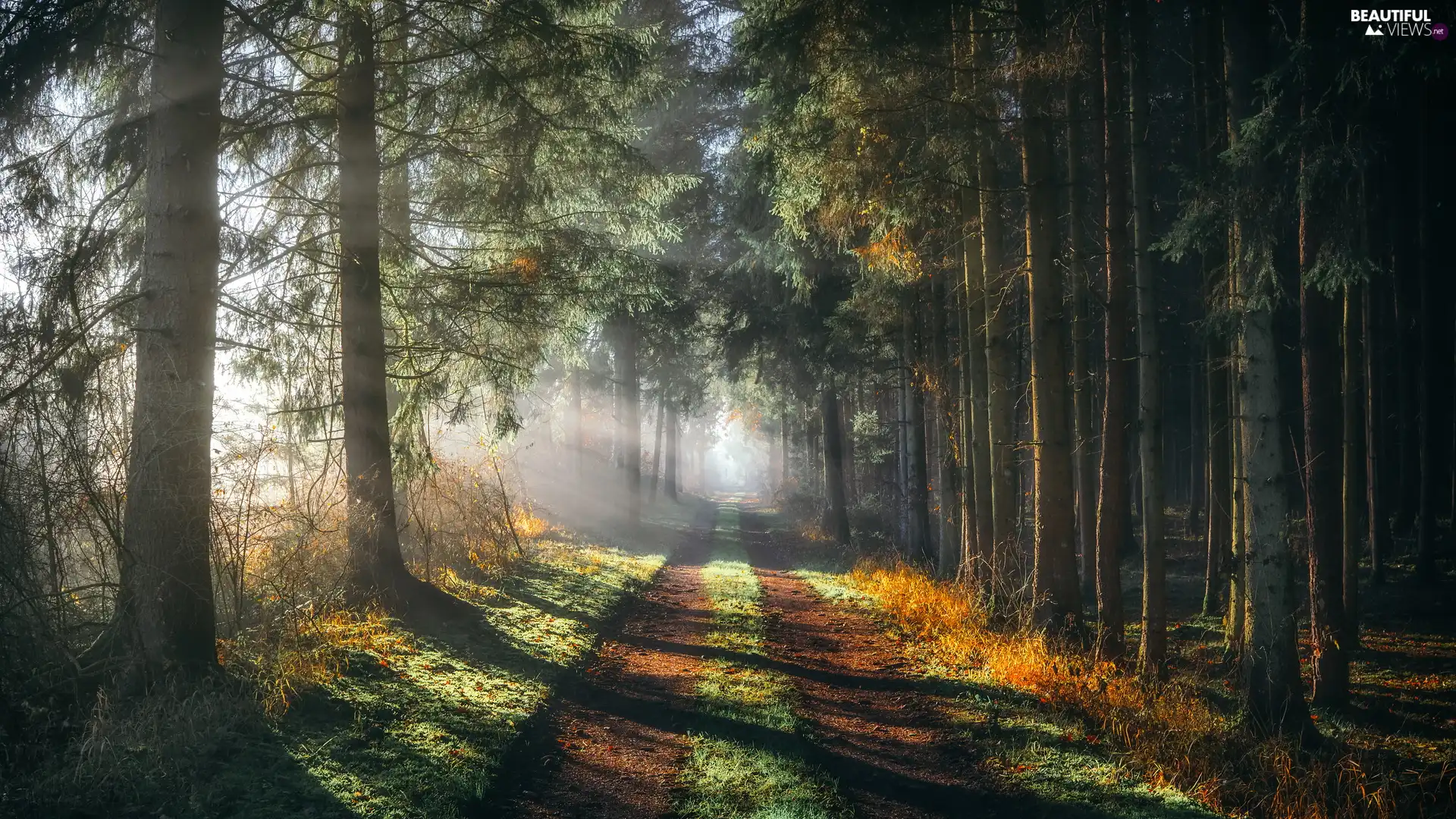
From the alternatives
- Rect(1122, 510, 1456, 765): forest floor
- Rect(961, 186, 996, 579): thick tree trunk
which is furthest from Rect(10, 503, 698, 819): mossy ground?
Rect(1122, 510, 1456, 765): forest floor

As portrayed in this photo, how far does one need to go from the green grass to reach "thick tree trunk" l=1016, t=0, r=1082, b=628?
3.80 meters

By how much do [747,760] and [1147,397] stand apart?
6.42 metres

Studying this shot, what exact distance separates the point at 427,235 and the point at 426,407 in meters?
2.49

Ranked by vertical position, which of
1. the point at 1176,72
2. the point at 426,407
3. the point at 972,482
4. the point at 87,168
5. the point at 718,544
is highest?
the point at 1176,72

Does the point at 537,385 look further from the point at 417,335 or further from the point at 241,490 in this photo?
the point at 241,490

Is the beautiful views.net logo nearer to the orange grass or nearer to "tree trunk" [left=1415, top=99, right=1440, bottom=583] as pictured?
the orange grass

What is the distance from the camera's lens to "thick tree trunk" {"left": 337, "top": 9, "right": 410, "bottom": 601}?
9.04 m

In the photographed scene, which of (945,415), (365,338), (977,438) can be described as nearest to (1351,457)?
(977,438)

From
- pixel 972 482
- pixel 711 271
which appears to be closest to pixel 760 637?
pixel 972 482

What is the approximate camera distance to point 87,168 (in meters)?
7.36

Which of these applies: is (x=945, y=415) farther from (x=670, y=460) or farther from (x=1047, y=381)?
(x=670, y=460)

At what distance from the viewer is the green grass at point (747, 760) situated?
517 cm

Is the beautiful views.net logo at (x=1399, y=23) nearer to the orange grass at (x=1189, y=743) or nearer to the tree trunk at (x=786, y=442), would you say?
the orange grass at (x=1189, y=743)

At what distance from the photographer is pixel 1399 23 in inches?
261
